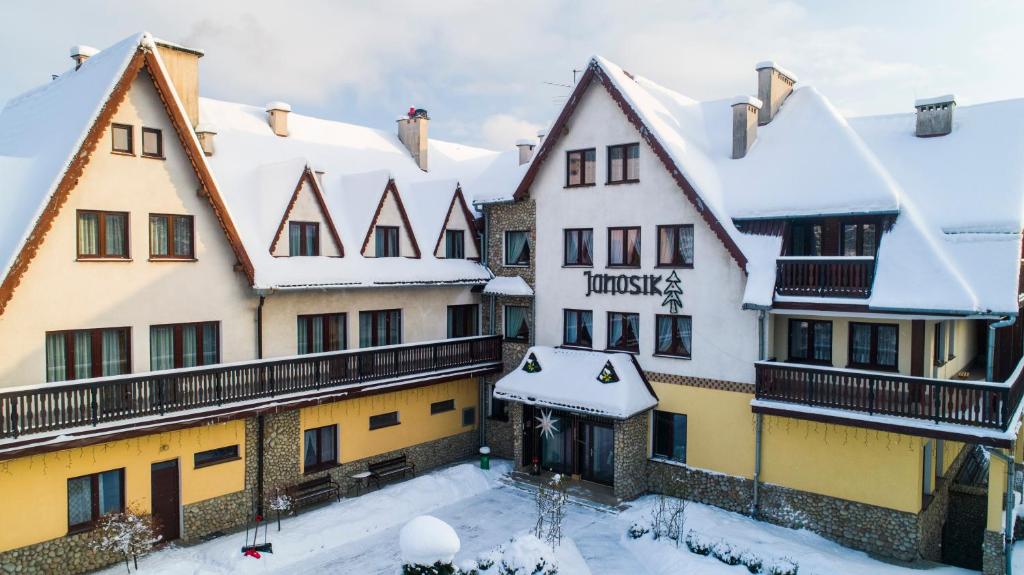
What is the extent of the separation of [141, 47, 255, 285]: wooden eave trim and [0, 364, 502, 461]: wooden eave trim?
3884 mm

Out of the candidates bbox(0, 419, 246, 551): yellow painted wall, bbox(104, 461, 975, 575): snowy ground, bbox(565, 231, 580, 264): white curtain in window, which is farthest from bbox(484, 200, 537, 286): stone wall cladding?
bbox(0, 419, 246, 551): yellow painted wall

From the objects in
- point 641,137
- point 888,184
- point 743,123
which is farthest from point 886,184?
point 641,137

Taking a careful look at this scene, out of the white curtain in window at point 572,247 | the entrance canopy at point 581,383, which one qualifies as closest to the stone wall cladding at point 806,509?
the entrance canopy at point 581,383

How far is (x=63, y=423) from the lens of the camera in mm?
16344

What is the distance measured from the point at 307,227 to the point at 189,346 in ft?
18.0

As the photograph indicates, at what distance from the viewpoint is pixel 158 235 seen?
1922 centimetres

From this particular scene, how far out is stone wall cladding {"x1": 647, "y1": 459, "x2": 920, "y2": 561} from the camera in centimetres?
1928

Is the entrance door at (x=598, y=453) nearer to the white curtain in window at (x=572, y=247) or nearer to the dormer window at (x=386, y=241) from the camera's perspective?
the white curtain in window at (x=572, y=247)

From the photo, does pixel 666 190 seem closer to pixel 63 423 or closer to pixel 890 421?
pixel 890 421

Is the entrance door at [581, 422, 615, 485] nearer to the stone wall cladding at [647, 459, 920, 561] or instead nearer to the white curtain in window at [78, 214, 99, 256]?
the stone wall cladding at [647, 459, 920, 561]

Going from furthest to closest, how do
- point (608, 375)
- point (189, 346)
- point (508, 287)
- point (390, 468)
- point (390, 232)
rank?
point (508, 287)
point (390, 232)
point (390, 468)
point (608, 375)
point (189, 346)

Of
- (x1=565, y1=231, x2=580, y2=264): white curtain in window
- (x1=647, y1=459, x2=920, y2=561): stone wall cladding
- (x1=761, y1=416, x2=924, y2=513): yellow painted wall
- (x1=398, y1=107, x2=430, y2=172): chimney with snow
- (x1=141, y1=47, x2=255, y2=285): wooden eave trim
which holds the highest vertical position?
(x1=398, y1=107, x2=430, y2=172): chimney with snow

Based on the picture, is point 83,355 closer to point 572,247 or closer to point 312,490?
point 312,490

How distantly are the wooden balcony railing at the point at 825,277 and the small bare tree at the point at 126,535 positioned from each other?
62.6ft
